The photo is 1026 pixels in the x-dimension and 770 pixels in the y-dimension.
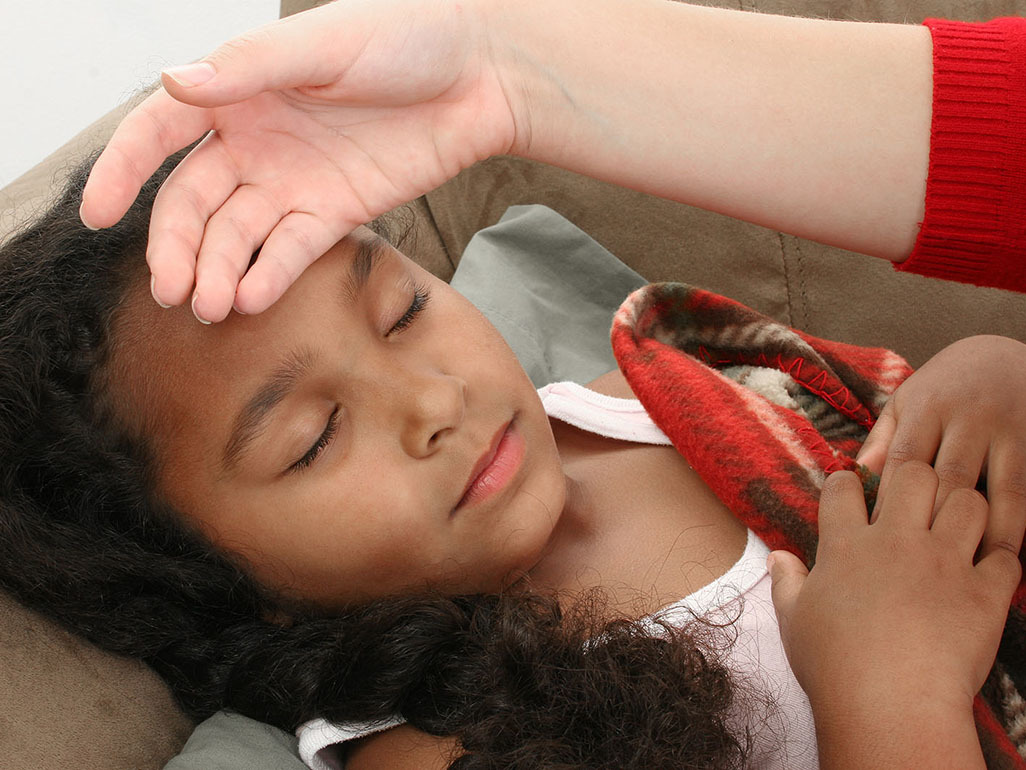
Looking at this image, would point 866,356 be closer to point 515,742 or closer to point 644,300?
point 644,300

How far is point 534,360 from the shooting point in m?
1.36

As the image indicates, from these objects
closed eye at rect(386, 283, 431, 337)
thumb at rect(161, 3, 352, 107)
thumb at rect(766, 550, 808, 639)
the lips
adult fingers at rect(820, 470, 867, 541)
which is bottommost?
thumb at rect(766, 550, 808, 639)

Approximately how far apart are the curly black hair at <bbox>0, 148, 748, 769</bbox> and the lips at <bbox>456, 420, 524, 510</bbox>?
4.1 inches

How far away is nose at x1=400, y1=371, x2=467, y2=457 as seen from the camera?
87 cm

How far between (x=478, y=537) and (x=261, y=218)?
0.37 meters

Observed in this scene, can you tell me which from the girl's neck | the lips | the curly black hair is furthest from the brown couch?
the lips

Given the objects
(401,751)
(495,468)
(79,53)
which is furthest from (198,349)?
(79,53)

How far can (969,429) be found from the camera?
0.90 metres

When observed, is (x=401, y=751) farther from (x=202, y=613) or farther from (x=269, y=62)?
(x=269, y=62)

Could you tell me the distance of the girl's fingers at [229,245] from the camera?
729mm

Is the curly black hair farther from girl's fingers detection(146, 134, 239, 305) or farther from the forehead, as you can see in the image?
girl's fingers detection(146, 134, 239, 305)

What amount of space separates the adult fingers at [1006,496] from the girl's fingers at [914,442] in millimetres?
53

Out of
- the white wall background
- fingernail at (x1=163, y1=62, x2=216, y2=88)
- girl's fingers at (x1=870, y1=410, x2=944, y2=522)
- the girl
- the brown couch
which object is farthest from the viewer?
the white wall background

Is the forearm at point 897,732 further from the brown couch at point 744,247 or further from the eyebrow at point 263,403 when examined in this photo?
the brown couch at point 744,247
